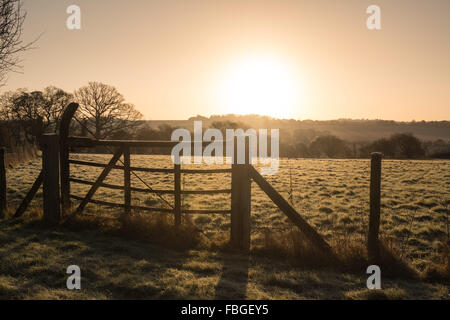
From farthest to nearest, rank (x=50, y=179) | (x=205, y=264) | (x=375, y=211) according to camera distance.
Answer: (x=50, y=179) → (x=375, y=211) → (x=205, y=264)

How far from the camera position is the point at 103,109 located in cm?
5059

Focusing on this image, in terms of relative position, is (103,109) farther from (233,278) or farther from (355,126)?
(355,126)

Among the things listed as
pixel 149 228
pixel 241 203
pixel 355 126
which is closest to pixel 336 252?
pixel 241 203

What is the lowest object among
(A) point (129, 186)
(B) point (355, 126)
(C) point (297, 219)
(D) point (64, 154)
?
(C) point (297, 219)

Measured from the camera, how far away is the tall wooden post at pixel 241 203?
6312mm

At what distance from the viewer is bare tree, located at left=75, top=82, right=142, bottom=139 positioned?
50.2m

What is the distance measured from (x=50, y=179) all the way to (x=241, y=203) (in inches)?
180

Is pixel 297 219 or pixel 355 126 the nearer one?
pixel 297 219

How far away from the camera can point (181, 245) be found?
6.41 meters

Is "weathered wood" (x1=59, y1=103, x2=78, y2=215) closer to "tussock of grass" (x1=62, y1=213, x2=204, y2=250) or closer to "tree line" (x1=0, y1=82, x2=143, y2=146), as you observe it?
"tussock of grass" (x1=62, y1=213, x2=204, y2=250)
